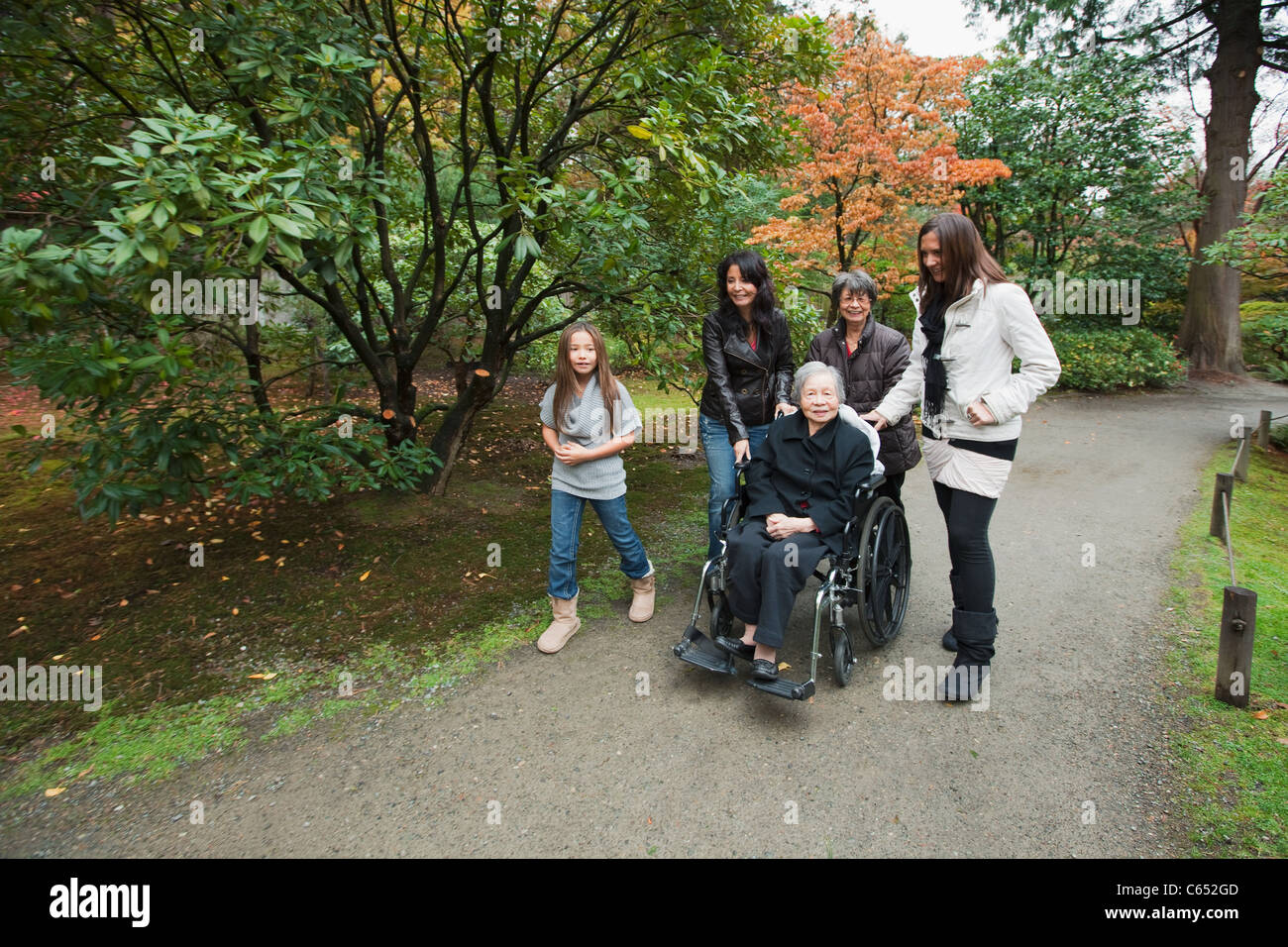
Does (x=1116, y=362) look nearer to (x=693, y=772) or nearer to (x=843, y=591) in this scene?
(x=843, y=591)

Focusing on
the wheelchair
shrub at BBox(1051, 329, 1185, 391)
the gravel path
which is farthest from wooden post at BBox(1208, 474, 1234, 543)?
shrub at BBox(1051, 329, 1185, 391)

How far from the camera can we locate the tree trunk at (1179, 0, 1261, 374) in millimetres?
11055

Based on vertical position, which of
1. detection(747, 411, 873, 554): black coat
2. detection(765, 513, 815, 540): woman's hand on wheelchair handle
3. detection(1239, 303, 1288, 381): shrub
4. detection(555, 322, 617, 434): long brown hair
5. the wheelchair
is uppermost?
detection(1239, 303, 1288, 381): shrub

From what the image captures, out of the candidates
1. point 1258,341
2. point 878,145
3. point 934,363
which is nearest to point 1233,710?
point 934,363

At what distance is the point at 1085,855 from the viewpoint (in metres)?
2.11

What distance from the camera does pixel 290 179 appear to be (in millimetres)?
2566

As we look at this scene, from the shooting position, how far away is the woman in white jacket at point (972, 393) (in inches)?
104

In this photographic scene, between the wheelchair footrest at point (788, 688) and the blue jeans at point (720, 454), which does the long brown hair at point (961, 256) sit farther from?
the wheelchair footrest at point (788, 688)

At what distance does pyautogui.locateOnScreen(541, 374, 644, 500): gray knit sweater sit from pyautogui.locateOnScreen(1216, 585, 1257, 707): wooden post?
2599mm

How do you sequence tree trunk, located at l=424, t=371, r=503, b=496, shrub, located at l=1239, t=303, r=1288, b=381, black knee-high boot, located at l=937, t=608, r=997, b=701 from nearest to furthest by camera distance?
1. black knee-high boot, located at l=937, t=608, r=997, b=701
2. tree trunk, located at l=424, t=371, r=503, b=496
3. shrub, located at l=1239, t=303, r=1288, b=381

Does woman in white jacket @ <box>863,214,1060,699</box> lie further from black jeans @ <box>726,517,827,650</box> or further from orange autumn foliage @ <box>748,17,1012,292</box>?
orange autumn foliage @ <box>748,17,1012,292</box>

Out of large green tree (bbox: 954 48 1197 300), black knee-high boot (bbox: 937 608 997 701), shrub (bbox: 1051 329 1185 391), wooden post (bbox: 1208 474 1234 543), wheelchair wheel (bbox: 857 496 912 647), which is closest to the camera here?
black knee-high boot (bbox: 937 608 997 701)

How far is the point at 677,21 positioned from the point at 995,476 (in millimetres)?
3454

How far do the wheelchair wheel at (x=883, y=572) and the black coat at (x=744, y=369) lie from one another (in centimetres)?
84
